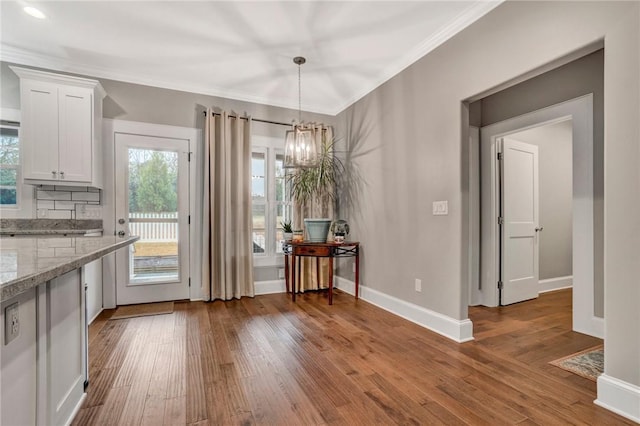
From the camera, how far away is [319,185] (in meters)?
4.34

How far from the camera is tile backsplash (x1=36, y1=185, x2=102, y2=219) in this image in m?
3.21

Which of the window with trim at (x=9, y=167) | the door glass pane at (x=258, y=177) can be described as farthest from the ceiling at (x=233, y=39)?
the door glass pane at (x=258, y=177)

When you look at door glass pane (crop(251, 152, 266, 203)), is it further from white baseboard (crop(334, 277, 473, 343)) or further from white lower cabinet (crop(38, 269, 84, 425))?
white lower cabinet (crop(38, 269, 84, 425))

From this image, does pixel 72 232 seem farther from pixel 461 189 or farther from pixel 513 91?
pixel 513 91

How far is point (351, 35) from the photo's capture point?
283 centimetres

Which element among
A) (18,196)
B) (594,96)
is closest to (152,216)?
(18,196)

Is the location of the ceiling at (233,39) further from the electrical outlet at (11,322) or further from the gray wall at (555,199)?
the gray wall at (555,199)

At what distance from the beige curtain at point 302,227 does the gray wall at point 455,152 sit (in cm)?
32

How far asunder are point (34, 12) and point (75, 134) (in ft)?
3.44

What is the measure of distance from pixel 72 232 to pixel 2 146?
1187mm

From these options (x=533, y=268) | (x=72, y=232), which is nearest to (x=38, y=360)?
(x=72, y=232)

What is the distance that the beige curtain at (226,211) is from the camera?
3855 mm

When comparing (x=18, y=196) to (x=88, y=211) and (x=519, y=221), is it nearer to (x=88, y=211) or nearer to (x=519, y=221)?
(x=88, y=211)

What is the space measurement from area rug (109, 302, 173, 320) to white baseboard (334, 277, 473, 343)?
2.38 meters
